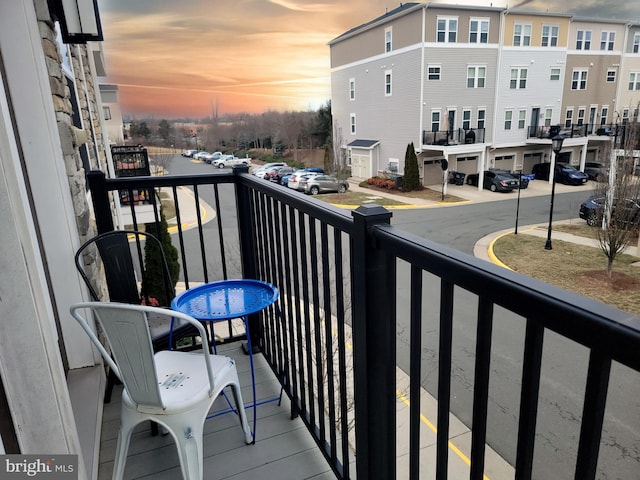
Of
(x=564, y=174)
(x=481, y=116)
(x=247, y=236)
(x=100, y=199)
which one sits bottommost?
(x=564, y=174)

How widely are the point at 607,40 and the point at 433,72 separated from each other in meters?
10.7

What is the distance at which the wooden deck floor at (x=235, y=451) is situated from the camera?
1647 millimetres

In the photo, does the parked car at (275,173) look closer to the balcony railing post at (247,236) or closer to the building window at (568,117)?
the building window at (568,117)

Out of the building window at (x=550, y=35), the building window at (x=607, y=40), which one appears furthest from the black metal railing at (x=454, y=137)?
the building window at (x=607, y=40)

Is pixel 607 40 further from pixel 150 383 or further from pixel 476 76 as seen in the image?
pixel 150 383

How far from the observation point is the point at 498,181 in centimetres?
1859

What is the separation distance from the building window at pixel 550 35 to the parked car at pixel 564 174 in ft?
18.6

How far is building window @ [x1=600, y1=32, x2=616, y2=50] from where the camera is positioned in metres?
20.9

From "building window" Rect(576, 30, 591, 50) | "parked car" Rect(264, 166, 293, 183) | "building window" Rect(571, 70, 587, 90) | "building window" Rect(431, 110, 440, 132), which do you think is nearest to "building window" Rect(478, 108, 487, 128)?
"building window" Rect(431, 110, 440, 132)

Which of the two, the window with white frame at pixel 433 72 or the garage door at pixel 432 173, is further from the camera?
the garage door at pixel 432 173

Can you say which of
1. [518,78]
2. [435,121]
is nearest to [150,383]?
[435,121]

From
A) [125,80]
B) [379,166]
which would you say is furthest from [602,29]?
[125,80]

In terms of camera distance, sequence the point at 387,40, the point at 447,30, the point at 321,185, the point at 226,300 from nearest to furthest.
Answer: the point at 226,300, the point at 321,185, the point at 447,30, the point at 387,40

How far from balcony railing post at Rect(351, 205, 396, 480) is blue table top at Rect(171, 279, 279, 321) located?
663mm
